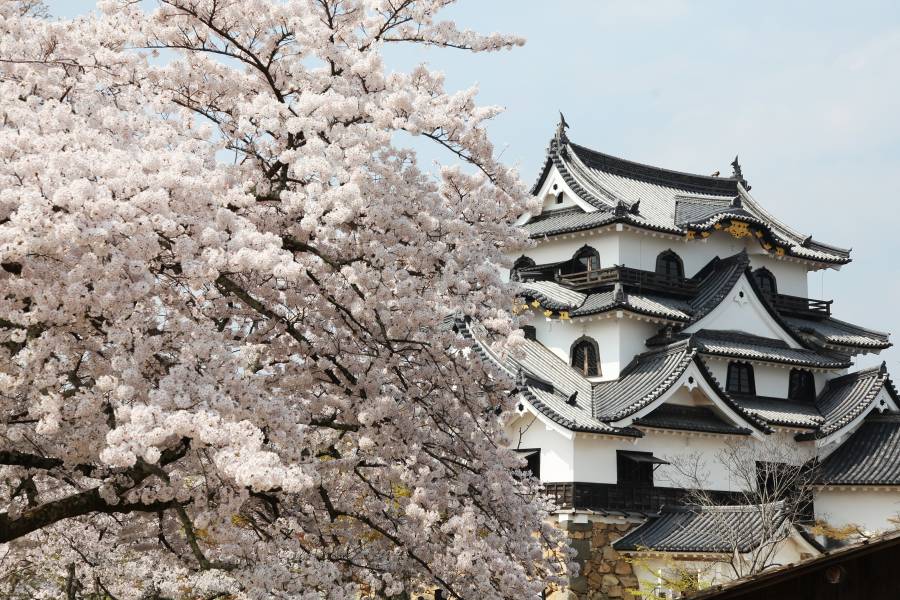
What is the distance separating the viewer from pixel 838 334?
34.3 m

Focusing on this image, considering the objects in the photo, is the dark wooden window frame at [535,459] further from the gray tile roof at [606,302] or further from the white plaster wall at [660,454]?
the gray tile roof at [606,302]

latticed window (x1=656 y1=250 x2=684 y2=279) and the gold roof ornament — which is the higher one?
the gold roof ornament

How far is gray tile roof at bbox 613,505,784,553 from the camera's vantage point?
23594mm

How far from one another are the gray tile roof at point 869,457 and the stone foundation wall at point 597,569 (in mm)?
6969

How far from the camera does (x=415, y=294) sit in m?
10.0

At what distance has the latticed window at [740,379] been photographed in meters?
31.1

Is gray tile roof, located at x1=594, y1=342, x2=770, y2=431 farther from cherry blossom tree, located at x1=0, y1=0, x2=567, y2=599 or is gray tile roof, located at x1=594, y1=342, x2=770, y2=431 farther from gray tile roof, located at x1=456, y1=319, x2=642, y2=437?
cherry blossom tree, located at x1=0, y1=0, x2=567, y2=599

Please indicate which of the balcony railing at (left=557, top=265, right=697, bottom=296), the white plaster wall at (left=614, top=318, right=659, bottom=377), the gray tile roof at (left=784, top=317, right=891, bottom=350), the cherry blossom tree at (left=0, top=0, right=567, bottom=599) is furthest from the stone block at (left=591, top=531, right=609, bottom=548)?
the cherry blossom tree at (left=0, top=0, right=567, bottom=599)

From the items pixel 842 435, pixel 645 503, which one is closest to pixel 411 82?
pixel 645 503

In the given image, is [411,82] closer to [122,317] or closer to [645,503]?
[122,317]

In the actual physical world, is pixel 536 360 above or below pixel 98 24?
above

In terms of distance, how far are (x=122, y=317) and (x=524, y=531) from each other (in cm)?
522

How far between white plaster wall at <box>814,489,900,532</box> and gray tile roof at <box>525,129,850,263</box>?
8.21 m

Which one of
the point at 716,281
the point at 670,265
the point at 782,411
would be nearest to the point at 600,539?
the point at 782,411
